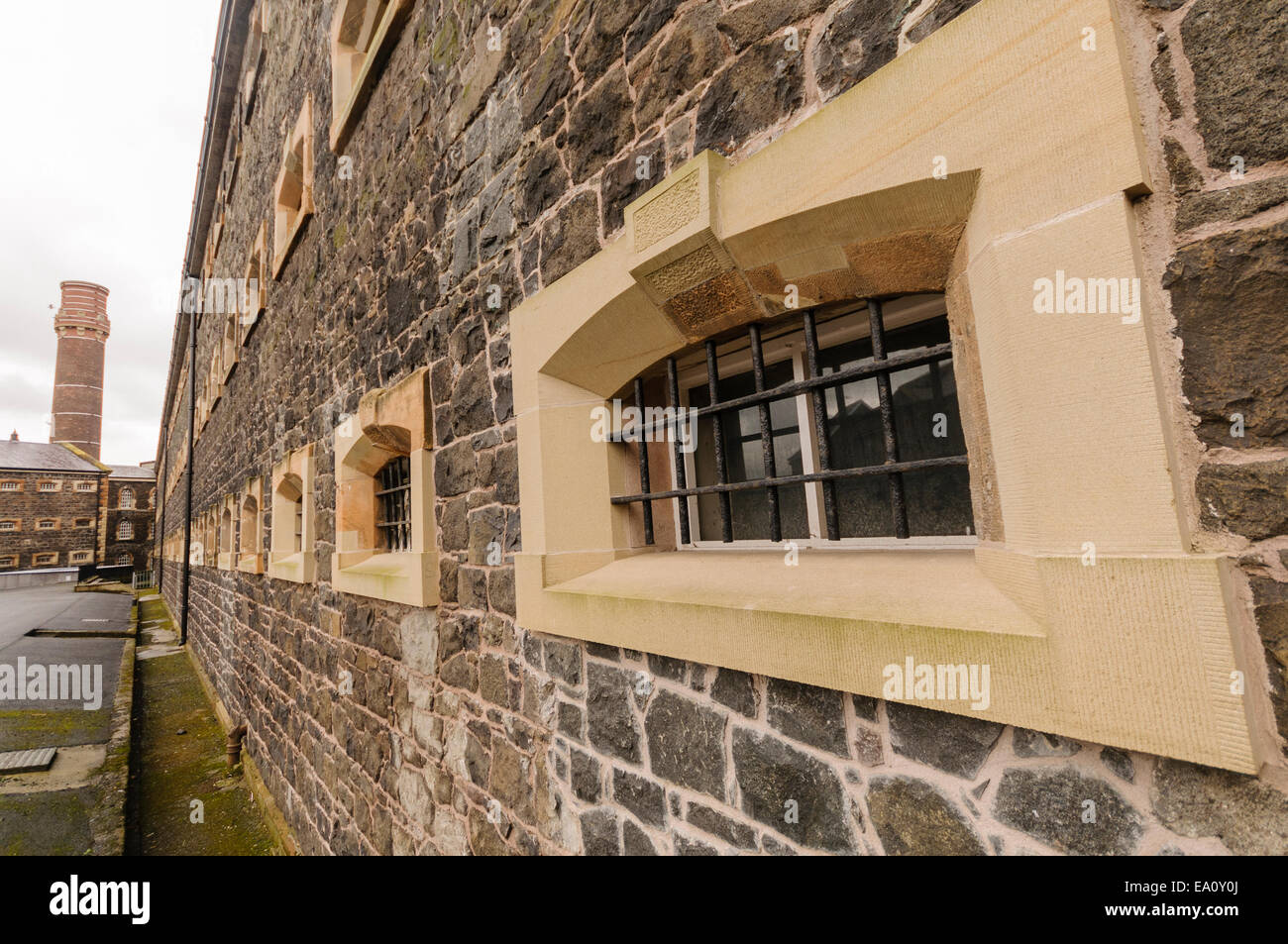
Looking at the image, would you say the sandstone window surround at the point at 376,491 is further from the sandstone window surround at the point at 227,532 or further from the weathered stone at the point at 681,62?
the sandstone window surround at the point at 227,532

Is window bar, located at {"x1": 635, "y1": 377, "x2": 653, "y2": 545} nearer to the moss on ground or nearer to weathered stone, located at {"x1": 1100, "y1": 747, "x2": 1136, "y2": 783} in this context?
weathered stone, located at {"x1": 1100, "y1": 747, "x2": 1136, "y2": 783}

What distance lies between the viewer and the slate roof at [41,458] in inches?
1399

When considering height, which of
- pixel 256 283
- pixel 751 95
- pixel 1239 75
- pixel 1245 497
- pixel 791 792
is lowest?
Result: pixel 791 792

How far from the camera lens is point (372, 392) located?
3.93 m

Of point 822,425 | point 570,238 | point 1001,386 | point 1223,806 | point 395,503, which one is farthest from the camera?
point 395,503

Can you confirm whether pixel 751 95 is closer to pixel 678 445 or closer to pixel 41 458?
pixel 678 445

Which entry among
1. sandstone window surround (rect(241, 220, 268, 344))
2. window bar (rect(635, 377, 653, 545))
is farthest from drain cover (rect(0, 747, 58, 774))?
window bar (rect(635, 377, 653, 545))

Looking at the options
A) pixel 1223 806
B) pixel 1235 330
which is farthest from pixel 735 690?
pixel 1235 330

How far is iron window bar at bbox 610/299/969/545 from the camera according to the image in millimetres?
1423

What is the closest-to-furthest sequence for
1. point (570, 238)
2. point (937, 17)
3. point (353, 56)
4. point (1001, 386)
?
point (1001, 386) → point (937, 17) → point (570, 238) → point (353, 56)

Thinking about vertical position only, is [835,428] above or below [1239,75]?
below

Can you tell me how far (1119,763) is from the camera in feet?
3.21

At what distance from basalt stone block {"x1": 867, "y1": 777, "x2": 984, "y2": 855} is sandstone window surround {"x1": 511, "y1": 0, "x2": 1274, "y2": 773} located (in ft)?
0.74

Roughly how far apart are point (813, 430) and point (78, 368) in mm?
56080
